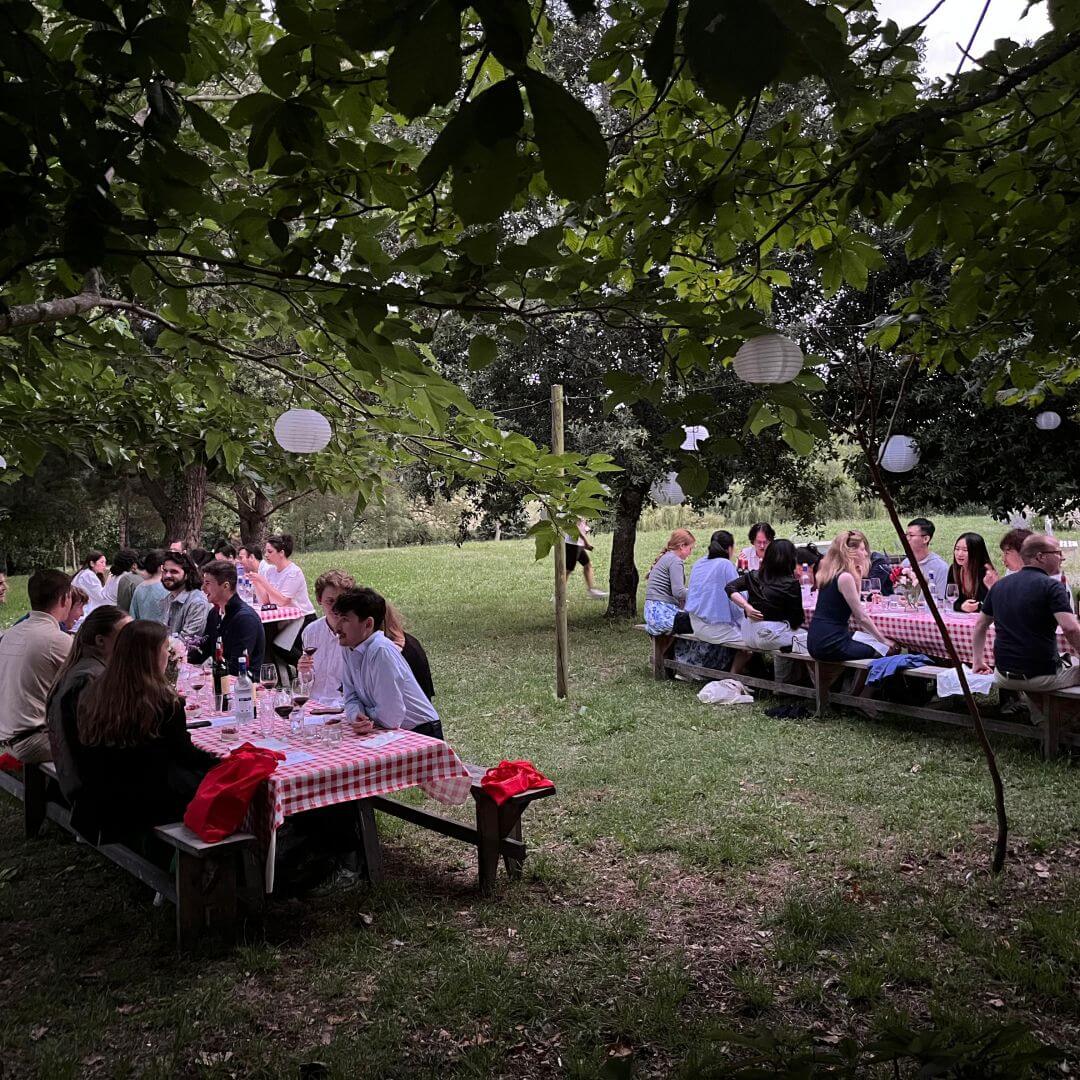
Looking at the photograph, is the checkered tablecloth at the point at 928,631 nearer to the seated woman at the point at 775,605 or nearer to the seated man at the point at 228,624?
the seated woman at the point at 775,605

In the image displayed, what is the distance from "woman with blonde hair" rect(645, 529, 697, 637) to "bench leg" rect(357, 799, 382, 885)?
558 cm

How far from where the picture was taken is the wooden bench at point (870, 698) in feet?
20.6

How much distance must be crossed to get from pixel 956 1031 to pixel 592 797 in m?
3.16

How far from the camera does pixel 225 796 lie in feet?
13.1

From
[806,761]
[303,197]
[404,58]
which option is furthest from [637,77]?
[806,761]

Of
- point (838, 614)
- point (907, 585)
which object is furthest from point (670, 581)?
point (838, 614)

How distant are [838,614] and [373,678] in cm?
441

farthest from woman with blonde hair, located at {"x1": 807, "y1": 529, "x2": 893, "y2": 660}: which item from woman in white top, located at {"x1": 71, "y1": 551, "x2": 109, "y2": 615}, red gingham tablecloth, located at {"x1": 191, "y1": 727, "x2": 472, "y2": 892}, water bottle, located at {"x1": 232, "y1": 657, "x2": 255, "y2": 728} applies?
woman in white top, located at {"x1": 71, "y1": 551, "x2": 109, "y2": 615}

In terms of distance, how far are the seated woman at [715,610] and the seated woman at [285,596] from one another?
4078 millimetres

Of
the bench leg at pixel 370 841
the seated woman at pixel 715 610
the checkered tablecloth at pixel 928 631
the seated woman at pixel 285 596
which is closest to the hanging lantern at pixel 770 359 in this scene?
the bench leg at pixel 370 841

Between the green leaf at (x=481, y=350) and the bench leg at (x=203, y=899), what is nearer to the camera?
the green leaf at (x=481, y=350)

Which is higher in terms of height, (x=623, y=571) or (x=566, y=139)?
(x=566, y=139)

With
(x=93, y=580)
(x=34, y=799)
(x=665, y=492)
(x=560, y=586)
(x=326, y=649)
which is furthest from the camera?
(x=665, y=492)

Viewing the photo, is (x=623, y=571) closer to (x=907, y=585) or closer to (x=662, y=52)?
(x=907, y=585)
